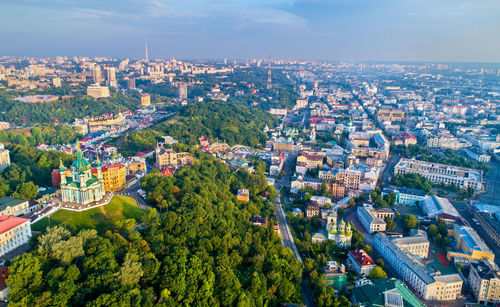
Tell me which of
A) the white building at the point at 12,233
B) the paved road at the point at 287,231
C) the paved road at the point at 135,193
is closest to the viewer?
the white building at the point at 12,233

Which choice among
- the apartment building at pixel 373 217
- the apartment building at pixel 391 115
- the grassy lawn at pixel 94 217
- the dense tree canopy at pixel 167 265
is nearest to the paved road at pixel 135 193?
the dense tree canopy at pixel 167 265

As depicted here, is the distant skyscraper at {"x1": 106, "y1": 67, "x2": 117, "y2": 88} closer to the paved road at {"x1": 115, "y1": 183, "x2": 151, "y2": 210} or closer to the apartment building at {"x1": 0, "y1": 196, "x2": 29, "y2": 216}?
the paved road at {"x1": 115, "y1": 183, "x2": 151, "y2": 210}

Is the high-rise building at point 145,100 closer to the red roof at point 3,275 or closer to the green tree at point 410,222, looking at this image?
the green tree at point 410,222

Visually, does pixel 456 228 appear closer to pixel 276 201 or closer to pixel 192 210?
pixel 276 201

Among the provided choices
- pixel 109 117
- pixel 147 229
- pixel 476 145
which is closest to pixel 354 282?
pixel 147 229

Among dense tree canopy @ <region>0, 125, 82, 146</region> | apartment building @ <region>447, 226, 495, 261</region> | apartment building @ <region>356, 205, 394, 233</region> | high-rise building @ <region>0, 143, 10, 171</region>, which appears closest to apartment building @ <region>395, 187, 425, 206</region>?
apartment building @ <region>356, 205, 394, 233</region>

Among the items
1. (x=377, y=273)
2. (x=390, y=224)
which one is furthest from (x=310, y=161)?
(x=377, y=273)
